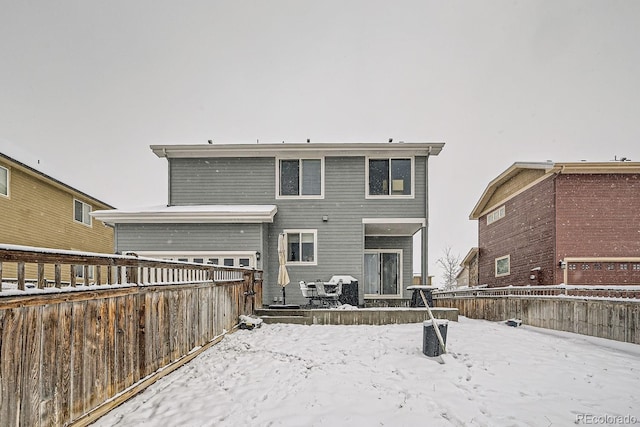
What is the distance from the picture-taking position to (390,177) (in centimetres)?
1150

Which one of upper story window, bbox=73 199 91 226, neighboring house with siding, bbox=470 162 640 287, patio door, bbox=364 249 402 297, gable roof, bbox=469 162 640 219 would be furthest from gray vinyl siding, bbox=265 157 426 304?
upper story window, bbox=73 199 91 226

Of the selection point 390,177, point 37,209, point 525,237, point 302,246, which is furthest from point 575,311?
point 37,209

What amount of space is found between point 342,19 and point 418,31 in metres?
7.02

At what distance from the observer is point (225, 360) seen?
5020mm

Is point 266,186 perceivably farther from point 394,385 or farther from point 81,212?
point 81,212

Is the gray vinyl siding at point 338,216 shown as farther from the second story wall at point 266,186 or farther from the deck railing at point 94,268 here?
the deck railing at point 94,268

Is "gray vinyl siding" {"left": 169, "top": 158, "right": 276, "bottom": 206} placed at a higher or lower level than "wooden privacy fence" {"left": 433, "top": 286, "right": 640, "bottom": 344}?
higher

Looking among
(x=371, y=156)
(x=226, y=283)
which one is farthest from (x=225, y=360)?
(x=371, y=156)

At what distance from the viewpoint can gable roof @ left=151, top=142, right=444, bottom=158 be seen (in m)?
11.2

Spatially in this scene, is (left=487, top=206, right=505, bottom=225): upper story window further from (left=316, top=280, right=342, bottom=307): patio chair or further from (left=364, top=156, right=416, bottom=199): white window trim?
(left=316, top=280, right=342, bottom=307): patio chair

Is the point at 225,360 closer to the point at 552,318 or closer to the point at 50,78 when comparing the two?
the point at 552,318

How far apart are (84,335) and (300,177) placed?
9.09 metres

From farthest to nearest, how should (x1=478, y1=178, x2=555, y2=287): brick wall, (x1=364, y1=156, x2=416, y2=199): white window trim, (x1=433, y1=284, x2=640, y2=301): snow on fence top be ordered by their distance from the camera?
(x1=478, y1=178, x2=555, y2=287): brick wall, (x1=364, y1=156, x2=416, y2=199): white window trim, (x1=433, y1=284, x2=640, y2=301): snow on fence top

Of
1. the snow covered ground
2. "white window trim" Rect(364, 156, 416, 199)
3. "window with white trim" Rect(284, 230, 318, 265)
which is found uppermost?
"white window trim" Rect(364, 156, 416, 199)
